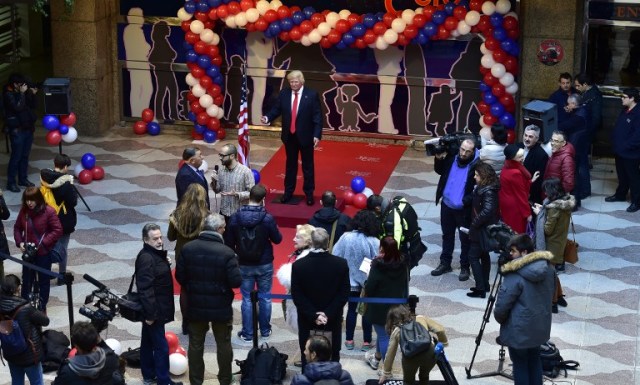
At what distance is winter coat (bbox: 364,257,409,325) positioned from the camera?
12289mm

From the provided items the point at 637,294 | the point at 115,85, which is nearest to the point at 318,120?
the point at 637,294

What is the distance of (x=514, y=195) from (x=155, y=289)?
4.55 metres

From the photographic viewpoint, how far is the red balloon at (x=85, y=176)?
18.8m

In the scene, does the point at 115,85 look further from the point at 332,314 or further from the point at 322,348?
the point at 322,348

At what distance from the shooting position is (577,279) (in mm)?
15305

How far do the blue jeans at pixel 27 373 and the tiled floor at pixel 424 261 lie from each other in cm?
102

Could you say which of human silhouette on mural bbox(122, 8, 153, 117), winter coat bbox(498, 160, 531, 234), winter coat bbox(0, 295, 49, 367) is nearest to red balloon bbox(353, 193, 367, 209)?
winter coat bbox(498, 160, 531, 234)

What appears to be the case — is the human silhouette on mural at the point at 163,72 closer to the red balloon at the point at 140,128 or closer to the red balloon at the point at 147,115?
the red balloon at the point at 147,115

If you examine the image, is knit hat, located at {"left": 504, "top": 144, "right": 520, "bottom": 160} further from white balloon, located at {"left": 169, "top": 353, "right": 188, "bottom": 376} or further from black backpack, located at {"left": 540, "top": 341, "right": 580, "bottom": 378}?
white balloon, located at {"left": 169, "top": 353, "right": 188, "bottom": 376}

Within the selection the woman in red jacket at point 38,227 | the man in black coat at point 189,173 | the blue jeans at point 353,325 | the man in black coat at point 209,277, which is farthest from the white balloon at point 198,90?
the man in black coat at point 209,277

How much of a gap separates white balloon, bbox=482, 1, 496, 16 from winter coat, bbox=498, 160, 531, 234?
18.1 ft

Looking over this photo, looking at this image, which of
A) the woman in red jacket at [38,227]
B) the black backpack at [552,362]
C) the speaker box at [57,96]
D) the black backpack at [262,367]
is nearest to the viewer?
the black backpack at [262,367]

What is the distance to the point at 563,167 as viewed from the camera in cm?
1544

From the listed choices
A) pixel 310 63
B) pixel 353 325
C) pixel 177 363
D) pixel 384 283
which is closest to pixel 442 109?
pixel 310 63
